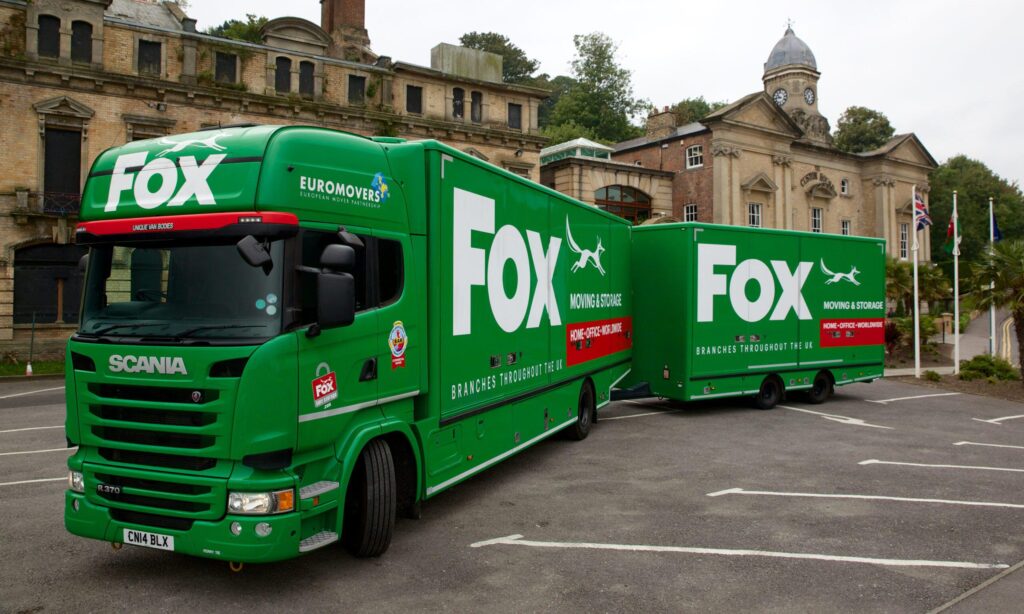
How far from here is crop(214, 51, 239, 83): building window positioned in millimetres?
28781

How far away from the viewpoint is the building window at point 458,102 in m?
34.0

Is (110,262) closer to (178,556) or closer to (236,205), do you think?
(236,205)

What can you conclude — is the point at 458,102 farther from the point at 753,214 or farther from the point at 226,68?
the point at 753,214

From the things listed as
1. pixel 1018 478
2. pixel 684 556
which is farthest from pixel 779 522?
pixel 1018 478

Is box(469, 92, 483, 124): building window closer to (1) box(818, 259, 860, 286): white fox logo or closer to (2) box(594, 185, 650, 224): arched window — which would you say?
(2) box(594, 185, 650, 224): arched window

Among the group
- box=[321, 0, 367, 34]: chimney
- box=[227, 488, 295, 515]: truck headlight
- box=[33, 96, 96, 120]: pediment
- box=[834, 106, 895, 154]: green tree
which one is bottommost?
box=[227, 488, 295, 515]: truck headlight

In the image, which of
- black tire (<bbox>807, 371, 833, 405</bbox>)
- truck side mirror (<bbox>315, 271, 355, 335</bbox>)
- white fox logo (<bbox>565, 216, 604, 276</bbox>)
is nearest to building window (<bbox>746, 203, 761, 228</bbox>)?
black tire (<bbox>807, 371, 833, 405</bbox>)

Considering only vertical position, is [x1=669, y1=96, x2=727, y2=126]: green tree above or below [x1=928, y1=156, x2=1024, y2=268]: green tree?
above

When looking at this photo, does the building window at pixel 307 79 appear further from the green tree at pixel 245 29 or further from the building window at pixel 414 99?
the green tree at pixel 245 29

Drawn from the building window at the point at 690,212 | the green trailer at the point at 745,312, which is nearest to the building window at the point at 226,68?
the green trailer at the point at 745,312

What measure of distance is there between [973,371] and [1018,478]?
15632mm

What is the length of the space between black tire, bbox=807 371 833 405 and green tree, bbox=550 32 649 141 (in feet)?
176

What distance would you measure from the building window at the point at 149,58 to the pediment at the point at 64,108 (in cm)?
246

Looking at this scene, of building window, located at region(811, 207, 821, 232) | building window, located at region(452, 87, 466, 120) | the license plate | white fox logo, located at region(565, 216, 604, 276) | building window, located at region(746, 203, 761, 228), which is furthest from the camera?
building window, located at region(811, 207, 821, 232)
